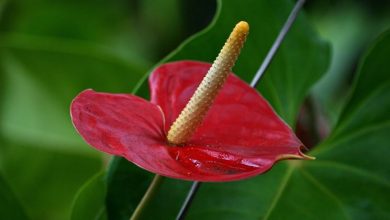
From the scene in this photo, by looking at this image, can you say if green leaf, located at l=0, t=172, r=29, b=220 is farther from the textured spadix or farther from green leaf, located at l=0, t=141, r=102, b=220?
green leaf, located at l=0, t=141, r=102, b=220

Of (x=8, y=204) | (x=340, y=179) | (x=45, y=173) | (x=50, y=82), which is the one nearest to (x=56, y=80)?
(x=50, y=82)

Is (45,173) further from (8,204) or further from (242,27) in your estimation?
(242,27)

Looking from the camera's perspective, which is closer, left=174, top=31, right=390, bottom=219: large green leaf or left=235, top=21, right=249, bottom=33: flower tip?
left=235, top=21, right=249, bottom=33: flower tip

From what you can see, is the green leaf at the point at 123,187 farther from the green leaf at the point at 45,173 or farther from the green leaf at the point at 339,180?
the green leaf at the point at 45,173

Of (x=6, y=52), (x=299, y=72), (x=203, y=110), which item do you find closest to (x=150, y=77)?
(x=203, y=110)

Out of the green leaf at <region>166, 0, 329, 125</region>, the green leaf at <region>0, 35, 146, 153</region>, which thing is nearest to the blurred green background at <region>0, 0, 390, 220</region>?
the green leaf at <region>0, 35, 146, 153</region>

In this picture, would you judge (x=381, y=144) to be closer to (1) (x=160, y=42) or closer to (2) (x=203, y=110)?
(2) (x=203, y=110)
